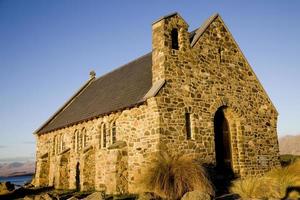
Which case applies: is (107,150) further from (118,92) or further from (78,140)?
(78,140)

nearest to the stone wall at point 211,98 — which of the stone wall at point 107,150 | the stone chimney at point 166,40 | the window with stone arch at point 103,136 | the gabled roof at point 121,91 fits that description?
the stone chimney at point 166,40

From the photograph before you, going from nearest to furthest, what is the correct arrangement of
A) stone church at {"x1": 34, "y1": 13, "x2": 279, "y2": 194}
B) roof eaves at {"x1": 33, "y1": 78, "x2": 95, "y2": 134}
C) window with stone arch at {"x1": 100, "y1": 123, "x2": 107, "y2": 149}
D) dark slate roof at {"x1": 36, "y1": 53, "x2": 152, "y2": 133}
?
stone church at {"x1": 34, "y1": 13, "x2": 279, "y2": 194} → dark slate roof at {"x1": 36, "y1": 53, "x2": 152, "y2": 133} → window with stone arch at {"x1": 100, "y1": 123, "x2": 107, "y2": 149} → roof eaves at {"x1": 33, "y1": 78, "x2": 95, "y2": 134}

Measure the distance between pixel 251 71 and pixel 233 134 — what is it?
4.70m

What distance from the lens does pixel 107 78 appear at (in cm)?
2880

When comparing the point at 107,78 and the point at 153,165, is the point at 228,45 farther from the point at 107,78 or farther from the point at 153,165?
the point at 107,78

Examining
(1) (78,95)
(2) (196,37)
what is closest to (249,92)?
(2) (196,37)

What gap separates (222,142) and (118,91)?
8.18 m

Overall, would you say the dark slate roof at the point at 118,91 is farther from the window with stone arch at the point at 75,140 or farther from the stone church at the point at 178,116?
the window with stone arch at the point at 75,140

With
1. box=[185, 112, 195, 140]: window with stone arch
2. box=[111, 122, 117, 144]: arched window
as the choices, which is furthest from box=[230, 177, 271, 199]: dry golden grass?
box=[111, 122, 117, 144]: arched window

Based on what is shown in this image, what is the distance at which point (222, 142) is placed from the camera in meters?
18.5

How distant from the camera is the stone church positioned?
52.0 feet

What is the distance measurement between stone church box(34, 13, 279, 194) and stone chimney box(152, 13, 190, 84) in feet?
0.17

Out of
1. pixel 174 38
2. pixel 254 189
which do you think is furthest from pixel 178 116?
pixel 254 189

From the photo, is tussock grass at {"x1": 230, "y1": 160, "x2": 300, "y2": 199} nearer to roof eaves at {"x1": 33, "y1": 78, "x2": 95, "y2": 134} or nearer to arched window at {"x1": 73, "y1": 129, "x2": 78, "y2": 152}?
arched window at {"x1": 73, "y1": 129, "x2": 78, "y2": 152}
